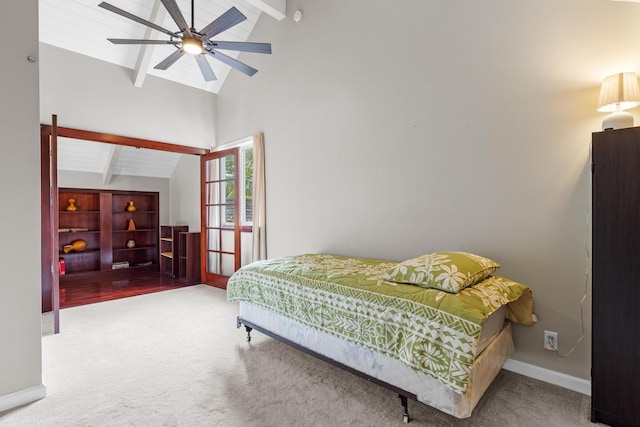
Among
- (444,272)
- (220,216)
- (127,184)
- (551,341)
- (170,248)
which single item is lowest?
(551,341)

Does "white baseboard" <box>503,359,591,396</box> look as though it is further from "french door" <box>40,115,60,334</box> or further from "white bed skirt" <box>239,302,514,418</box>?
"french door" <box>40,115,60,334</box>

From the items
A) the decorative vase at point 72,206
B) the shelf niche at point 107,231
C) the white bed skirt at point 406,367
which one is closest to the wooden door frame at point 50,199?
the shelf niche at point 107,231

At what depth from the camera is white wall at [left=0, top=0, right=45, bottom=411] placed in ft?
6.20

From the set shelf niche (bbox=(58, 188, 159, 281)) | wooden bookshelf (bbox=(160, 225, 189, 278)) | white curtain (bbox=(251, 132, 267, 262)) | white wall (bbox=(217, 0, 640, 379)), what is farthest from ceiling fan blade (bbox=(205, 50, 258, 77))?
shelf niche (bbox=(58, 188, 159, 281))

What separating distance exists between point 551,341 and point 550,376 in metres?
0.24

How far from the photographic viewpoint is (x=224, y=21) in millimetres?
2430

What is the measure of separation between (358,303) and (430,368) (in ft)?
1.71

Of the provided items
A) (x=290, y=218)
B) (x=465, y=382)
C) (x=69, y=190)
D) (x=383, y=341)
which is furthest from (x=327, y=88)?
(x=69, y=190)

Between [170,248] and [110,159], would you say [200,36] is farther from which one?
[170,248]

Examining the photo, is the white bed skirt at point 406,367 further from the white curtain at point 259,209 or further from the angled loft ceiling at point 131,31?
the angled loft ceiling at point 131,31

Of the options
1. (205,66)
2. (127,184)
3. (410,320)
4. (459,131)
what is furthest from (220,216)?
(410,320)

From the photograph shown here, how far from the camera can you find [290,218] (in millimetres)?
3932

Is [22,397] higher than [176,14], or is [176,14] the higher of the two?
[176,14]

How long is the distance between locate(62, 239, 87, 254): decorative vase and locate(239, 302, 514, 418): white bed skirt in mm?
5297
